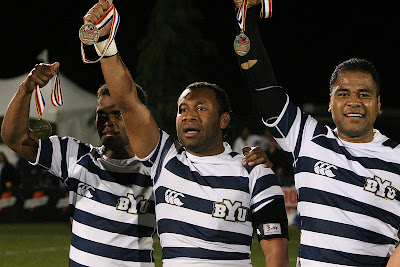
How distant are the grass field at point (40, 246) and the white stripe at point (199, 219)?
570 cm

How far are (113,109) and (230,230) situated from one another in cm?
112

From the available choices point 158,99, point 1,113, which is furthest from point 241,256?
point 158,99

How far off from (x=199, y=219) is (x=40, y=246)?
338 inches

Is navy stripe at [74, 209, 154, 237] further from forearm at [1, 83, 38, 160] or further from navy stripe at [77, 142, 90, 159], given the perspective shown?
forearm at [1, 83, 38, 160]

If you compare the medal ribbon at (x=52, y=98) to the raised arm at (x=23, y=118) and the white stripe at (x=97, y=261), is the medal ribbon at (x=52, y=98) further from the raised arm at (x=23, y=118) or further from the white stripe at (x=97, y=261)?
the white stripe at (x=97, y=261)

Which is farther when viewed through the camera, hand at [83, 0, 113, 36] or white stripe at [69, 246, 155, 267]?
white stripe at [69, 246, 155, 267]

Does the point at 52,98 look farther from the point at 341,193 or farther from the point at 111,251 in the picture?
the point at 341,193

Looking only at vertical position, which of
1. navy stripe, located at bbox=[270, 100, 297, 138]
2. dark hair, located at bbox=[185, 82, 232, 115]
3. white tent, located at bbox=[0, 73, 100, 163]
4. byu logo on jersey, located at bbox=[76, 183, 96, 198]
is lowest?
byu logo on jersey, located at bbox=[76, 183, 96, 198]

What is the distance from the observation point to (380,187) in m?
3.61

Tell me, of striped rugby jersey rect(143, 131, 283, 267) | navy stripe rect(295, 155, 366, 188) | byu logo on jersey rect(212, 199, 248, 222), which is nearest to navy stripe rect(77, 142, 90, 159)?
striped rugby jersey rect(143, 131, 283, 267)

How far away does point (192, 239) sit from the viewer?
3654mm

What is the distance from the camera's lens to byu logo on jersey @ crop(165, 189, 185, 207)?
147 inches

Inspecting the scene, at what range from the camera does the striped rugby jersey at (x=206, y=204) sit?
3.66m

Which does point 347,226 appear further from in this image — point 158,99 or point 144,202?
point 158,99
